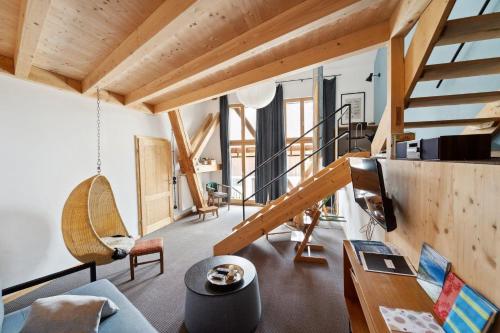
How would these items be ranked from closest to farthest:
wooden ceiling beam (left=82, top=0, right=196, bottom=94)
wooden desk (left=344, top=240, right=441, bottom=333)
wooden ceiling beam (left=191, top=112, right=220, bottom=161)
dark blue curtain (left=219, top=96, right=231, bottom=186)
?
1. wooden desk (left=344, top=240, right=441, bottom=333)
2. wooden ceiling beam (left=82, top=0, right=196, bottom=94)
3. wooden ceiling beam (left=191, top=112, right=220, bottom=161)
4. dark blue curtain (left=219, top=96, right=231, bottom=186)

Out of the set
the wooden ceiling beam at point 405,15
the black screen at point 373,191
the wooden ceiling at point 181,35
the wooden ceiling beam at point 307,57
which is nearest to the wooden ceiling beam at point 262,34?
the wooden ceiling at point 181,35

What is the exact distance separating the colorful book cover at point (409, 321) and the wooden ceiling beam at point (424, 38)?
165cm

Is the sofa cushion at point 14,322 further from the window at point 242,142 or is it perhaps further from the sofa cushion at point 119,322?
the window at point 242,142

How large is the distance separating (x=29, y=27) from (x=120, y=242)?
7.69ft

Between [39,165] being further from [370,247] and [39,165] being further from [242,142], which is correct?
[242,142]

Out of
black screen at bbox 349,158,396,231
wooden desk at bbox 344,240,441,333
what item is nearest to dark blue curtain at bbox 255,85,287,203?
black screen at bbox 349,158,396,231

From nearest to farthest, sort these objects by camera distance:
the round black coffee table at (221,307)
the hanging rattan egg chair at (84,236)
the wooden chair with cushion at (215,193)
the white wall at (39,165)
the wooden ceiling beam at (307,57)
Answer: the round black coffee table at (221,307) < the wooden ceiling beam at (307,57) < the hanging rattan egg chair at (84,236) < the white wall at (39,165) < the wooden chair with cushion at (215,193)

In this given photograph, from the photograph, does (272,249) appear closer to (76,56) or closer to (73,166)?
(73,166)

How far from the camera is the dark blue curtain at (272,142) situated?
19.7 feet

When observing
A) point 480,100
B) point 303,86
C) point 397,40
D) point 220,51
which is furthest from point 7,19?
point 303,86

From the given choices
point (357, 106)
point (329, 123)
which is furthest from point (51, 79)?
point (357, 106)

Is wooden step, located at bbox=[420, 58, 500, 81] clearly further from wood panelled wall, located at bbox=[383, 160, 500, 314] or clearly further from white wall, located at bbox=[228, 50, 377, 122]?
white wall, located at bbox=[228, 50, 377, 122]

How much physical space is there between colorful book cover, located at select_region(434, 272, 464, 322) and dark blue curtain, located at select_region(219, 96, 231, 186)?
5964 mm

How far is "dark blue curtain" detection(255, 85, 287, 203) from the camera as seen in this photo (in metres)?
6.02
